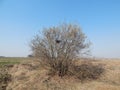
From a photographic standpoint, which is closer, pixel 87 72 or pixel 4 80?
pixel 4 80

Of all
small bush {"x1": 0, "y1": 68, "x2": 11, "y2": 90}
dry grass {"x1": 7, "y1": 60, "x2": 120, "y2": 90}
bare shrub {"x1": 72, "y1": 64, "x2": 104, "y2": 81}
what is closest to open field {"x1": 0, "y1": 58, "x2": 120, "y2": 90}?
dry grass {"x1": 7, "y1": 60, "x2": 120, "y2": 90}

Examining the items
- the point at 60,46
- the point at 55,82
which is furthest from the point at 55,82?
the point at 60,46

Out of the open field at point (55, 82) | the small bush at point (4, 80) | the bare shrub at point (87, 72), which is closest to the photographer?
the open field at point (55, 82)

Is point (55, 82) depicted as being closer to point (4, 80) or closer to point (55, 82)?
point (55, 82)

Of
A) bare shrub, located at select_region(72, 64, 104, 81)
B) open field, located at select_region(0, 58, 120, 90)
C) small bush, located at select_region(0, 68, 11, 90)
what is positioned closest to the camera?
open field, located at select_region(0, 58, 120, 90)

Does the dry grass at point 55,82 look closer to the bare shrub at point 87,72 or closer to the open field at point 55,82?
the open field at point 55,82

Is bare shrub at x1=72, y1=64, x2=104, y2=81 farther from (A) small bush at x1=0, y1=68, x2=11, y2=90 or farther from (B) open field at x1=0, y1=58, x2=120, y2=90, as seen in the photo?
(A) small bush at x1=0, y1=68, x2=11, y2=90

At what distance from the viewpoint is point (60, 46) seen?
15406 mm

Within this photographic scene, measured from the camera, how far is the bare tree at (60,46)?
50.6ft

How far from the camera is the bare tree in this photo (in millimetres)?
15414

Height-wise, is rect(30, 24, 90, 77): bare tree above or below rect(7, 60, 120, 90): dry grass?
above

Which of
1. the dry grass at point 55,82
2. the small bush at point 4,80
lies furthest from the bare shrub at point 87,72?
the small bush at point 4,80

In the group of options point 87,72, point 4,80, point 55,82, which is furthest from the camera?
point 87,72

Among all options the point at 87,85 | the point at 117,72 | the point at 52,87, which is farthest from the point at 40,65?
the point at 117,72
